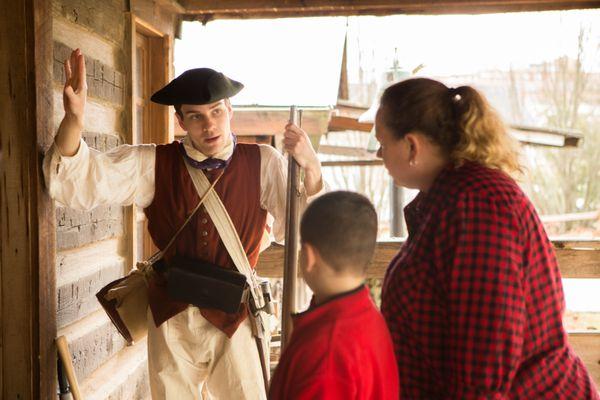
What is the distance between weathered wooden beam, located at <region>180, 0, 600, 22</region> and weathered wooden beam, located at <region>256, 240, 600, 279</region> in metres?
1.52

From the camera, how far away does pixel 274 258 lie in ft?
13.7

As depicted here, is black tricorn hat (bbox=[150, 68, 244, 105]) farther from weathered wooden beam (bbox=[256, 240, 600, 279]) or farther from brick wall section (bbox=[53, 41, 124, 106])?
weathered wooden beam (bbox=[256, 240, 600, 279])

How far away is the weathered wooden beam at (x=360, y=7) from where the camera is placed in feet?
14.1

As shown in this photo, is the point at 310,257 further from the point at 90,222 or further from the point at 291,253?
the point at 90,222

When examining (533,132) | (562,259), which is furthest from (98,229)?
(533,132)

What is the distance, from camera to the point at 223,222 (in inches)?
103

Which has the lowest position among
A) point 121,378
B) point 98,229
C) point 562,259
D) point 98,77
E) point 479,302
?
point 121,378

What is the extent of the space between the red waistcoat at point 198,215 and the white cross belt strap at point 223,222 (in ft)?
0.08

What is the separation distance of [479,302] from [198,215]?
1340 millimetres

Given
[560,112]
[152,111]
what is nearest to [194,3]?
[152,111]

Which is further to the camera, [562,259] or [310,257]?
[562,259]

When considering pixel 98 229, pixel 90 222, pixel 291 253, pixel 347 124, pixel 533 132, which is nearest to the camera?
pixel 291 253

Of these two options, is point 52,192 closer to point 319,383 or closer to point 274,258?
point 319,383

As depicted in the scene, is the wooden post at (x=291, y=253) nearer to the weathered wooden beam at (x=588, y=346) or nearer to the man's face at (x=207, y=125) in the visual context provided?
the man's face at (x=207, y=125)
